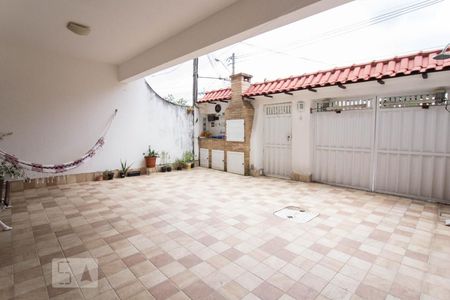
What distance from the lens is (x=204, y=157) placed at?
28.6 feet

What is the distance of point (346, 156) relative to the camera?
555cm

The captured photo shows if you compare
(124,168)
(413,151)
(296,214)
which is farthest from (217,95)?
(413,151)

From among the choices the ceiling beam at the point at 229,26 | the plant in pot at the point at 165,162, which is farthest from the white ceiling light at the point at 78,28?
the plant in pot at the point at 165,162

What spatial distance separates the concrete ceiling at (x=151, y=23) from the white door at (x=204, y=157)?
4.11 metres

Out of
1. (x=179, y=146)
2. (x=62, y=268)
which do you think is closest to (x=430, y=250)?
(x=62, y=268)

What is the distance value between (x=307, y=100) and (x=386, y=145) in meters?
2.11

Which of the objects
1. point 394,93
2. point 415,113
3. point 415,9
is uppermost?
point 415,9

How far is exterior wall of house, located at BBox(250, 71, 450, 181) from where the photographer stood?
4389mm

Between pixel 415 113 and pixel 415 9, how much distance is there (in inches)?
171

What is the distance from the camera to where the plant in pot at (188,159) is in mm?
8277

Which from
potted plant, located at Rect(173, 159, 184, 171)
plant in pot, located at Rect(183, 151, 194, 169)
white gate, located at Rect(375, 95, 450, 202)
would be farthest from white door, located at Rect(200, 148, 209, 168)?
white gate, located at Rect(375, 95, 450, 202)

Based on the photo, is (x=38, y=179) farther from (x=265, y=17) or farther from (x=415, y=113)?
(x=415, y=113)

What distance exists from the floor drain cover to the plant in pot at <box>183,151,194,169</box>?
4858 millimetres

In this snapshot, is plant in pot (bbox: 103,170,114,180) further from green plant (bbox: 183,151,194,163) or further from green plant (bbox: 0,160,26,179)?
green plant (bbox: 183,151,194,163)
